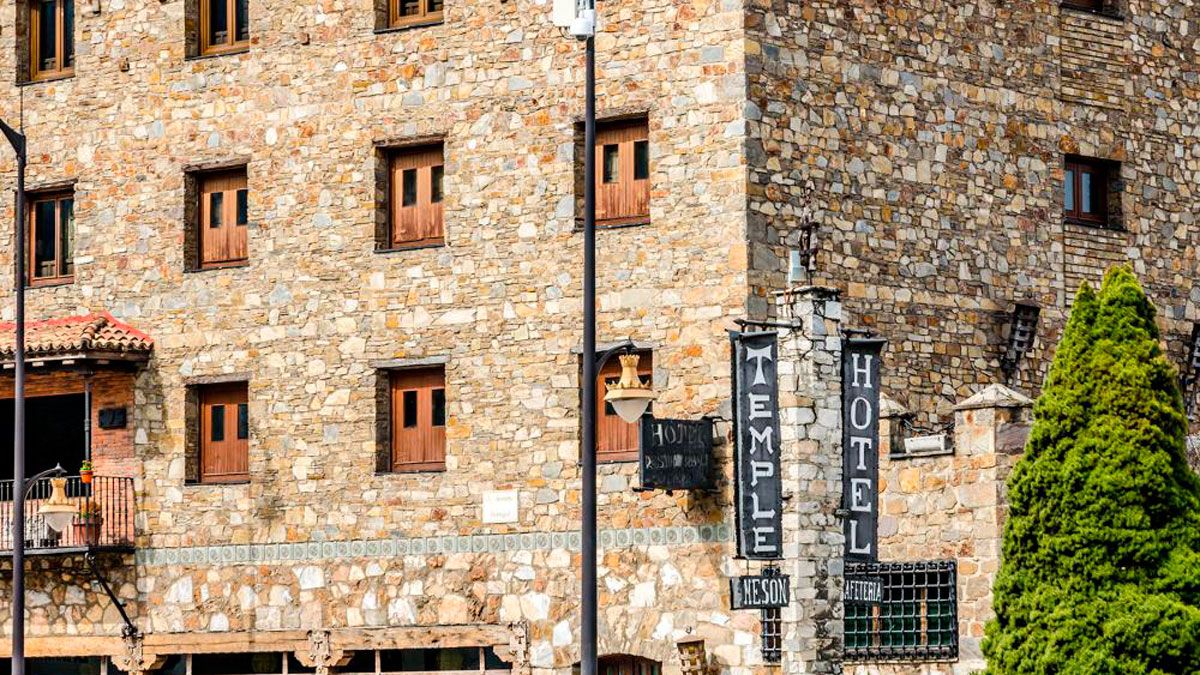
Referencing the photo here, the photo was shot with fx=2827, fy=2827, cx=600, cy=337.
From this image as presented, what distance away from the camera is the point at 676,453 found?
108ft

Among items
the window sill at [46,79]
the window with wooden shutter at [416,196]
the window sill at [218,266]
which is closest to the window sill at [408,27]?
the window with wooden shutter at [416,196]

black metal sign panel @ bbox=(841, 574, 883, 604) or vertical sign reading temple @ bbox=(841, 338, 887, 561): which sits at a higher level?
vertical sign reading temple @ bbox=(841, 338, 887, 561)

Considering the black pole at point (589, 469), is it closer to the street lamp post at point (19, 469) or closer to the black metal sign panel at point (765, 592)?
the black metal sign panel at point (765, 592)

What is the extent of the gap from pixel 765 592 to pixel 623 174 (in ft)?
32.7

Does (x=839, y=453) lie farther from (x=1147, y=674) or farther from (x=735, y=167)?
(x=735, y=167)

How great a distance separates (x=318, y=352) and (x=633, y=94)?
18.4 feet

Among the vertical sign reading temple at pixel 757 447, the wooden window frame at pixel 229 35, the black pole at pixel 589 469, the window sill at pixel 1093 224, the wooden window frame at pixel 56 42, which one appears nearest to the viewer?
the vertical sign reading temple at pixel 757 447

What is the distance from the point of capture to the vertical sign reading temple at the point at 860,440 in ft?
86.4

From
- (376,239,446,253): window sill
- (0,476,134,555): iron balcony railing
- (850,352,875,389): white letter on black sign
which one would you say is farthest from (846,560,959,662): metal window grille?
(0,476,134,555): iron balcony railing

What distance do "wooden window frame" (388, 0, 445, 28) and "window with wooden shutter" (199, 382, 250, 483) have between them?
205 inches

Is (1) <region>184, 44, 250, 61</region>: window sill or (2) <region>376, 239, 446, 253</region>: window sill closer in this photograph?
(2) <region>376, 239, 446, 253</region>: window sill

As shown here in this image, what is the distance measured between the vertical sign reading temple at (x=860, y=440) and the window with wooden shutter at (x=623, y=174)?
26.1 feet

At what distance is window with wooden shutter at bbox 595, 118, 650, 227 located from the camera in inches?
1346

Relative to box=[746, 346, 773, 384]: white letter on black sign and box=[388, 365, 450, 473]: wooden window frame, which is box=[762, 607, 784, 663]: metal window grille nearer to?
box=[388, 365, 450, 473]: wooden window frame
